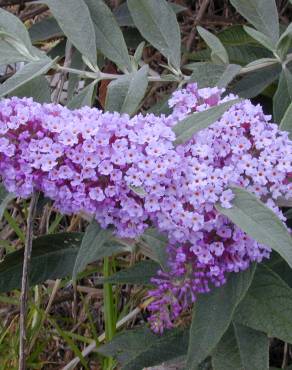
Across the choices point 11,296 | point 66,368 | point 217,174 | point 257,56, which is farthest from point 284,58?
point 11,296

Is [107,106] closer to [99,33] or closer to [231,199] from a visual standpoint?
[99,33]

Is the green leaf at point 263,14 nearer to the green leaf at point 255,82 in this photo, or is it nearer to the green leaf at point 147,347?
the green leaf at point 255,82

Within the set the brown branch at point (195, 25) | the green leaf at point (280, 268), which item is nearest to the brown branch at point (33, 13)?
the brown branch at point (195, 25)

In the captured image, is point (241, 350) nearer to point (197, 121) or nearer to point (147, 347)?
point (147, 347)

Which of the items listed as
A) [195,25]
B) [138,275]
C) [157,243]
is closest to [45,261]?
[138,275]

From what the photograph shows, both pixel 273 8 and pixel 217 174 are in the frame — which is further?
pixel 273 8

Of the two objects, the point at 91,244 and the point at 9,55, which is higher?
the point at 9,55

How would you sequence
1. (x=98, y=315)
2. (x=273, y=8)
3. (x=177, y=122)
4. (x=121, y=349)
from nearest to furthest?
1. (x=177, y=122)
2. (x=273, y=8)
3. (x=121, y=349)
4. (x=98, y=315)
